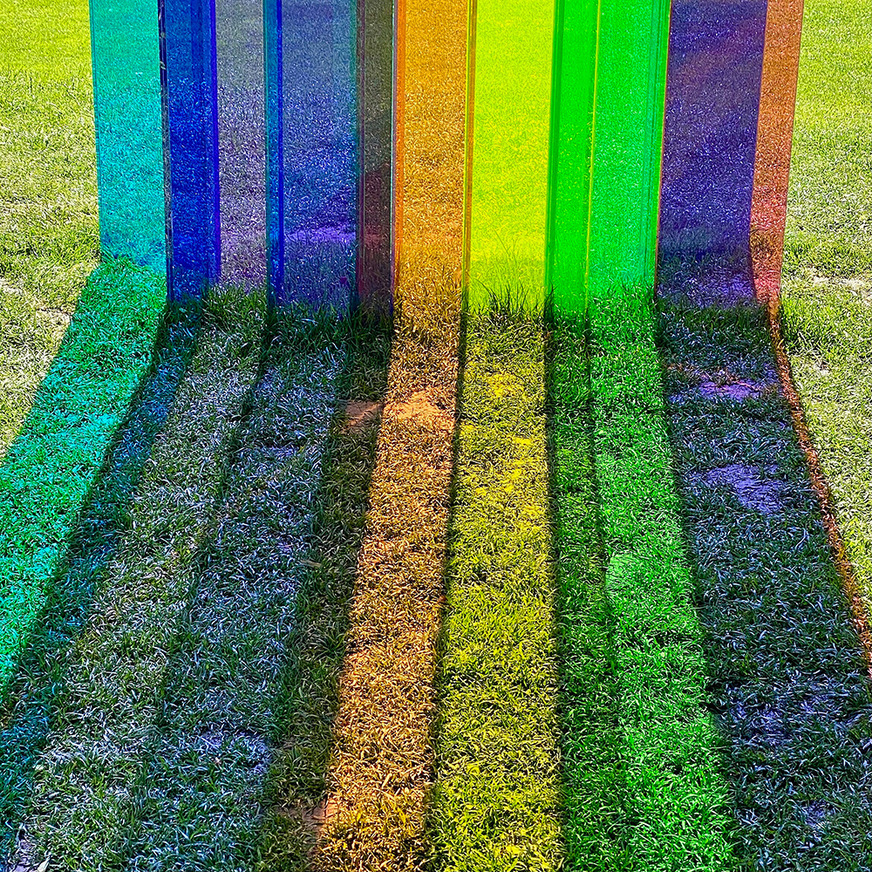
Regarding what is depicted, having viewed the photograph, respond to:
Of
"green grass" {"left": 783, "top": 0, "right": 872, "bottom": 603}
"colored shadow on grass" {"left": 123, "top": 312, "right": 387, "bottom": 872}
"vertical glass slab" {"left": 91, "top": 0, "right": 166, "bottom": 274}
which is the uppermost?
"vertical glass slab" {"left": 91, "top": 0, "right": 166, "bottom": 274}

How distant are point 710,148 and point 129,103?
2.45m

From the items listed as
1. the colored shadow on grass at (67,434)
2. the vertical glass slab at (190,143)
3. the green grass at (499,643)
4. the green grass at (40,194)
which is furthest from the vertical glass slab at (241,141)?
the green grass at (499,643)

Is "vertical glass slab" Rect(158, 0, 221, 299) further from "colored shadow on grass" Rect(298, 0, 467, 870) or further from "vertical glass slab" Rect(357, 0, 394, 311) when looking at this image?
"colored shadow on grass" Rect(298, 0, 467, 870)

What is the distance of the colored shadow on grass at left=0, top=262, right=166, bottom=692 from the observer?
11.9 feet

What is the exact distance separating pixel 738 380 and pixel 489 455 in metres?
1.11

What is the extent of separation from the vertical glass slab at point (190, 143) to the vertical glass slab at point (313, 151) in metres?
0.24

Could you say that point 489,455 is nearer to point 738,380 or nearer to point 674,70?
point 738,380

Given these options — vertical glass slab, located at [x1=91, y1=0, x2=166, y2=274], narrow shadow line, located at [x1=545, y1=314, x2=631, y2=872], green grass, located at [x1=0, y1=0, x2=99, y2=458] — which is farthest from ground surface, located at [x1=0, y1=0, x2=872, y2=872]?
vertical glass slab, located at [x1=91, y1=0, x2=166, y2=274]

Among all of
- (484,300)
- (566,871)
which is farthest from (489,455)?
(566,871)

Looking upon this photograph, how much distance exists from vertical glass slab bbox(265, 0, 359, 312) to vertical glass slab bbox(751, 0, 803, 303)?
1.70 m

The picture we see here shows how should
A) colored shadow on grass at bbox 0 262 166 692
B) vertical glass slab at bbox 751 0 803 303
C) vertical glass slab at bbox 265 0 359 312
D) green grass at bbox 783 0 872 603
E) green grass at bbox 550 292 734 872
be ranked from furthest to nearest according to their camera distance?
vertical glass slab at bbox 751 0 803 303, vertical glass slab at bbox 265 0 359 312, green grass at bbox 783 0 872 603, colored shadow on grass at bbox 0 262 166 692, green grass at bbox 550 292 734 872

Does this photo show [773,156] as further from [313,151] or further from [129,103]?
[129,103]

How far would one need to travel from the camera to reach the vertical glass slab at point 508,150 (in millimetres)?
4785

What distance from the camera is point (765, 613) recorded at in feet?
11.3
